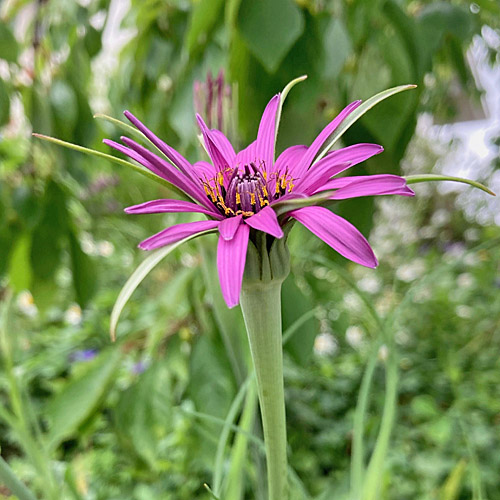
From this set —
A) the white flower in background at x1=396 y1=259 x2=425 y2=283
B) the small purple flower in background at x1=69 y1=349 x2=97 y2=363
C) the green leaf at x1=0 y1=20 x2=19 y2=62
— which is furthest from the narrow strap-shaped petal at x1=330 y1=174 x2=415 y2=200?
the white flower in background at x1=396 y1=259 x2=425 y2=283

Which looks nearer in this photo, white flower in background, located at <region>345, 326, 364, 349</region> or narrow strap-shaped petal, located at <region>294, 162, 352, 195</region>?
narrow strap-shaped petal, located at <region>294, 162, 352, 195</region>

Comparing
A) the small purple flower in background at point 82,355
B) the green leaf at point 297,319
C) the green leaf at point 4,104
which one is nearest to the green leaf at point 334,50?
the green leaf at point 297,319

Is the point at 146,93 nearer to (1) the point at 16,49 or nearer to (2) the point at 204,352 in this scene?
(1) the point at 16,49

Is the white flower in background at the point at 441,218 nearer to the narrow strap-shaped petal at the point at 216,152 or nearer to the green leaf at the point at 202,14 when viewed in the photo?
the green leaf at the point at 202,14

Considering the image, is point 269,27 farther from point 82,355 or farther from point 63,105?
point 82,355

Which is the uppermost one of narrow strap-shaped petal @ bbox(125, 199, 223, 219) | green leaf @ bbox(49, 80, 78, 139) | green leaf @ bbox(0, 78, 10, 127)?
→ green leaf @ bbox(49, 80, 78, 139)

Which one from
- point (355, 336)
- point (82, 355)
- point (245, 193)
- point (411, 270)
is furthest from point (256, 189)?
point (411, 270)

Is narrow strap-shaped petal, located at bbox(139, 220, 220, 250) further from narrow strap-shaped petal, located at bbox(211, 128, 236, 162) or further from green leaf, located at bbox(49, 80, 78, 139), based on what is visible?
green leaf, located at bbox(49, 80, 78, 139)

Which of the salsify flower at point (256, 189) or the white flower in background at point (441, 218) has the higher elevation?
the white flower in background at point (441, 218)
